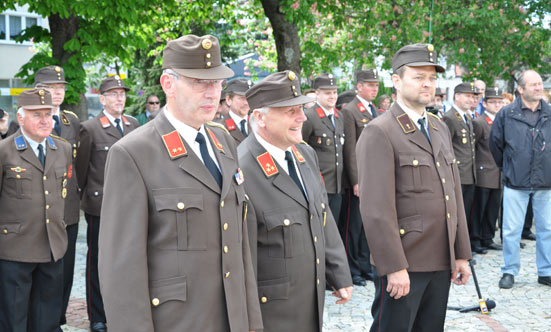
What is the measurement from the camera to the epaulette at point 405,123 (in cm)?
457

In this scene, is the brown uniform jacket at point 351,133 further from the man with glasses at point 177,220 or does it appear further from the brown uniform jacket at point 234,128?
the man with glasses at point 177,220

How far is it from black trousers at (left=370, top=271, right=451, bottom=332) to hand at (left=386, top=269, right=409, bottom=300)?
0.10 metres

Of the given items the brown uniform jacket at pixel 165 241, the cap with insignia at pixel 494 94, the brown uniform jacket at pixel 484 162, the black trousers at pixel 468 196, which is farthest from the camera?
the cap with insignia at pixel 494 94

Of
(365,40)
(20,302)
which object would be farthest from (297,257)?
(365,40)

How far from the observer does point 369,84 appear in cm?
873

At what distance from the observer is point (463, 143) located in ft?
32.5

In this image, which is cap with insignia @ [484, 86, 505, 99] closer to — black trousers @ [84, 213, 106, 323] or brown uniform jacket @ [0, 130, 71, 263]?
black trousers @ [84, 213, 106, 323]

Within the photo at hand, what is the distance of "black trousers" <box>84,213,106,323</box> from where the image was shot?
654 cm

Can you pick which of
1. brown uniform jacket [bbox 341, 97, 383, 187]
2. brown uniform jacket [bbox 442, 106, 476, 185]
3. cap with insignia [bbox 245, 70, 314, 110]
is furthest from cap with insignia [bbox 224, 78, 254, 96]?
cap with insignia [bbox 245, 70, 314, 110]

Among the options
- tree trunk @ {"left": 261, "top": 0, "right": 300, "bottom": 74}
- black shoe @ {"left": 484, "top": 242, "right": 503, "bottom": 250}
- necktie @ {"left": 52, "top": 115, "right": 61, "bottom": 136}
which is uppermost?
tree trunk @ {"left": 261, "top": 0, "right": 300, "bottom": 74}

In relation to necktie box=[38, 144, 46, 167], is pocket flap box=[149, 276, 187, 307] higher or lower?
lower

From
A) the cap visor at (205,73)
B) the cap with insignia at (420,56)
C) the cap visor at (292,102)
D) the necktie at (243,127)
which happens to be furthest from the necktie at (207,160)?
the necktie at (243,127)

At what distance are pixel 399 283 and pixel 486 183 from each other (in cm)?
655

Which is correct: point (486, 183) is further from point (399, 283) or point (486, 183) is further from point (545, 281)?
point (399, 283)
